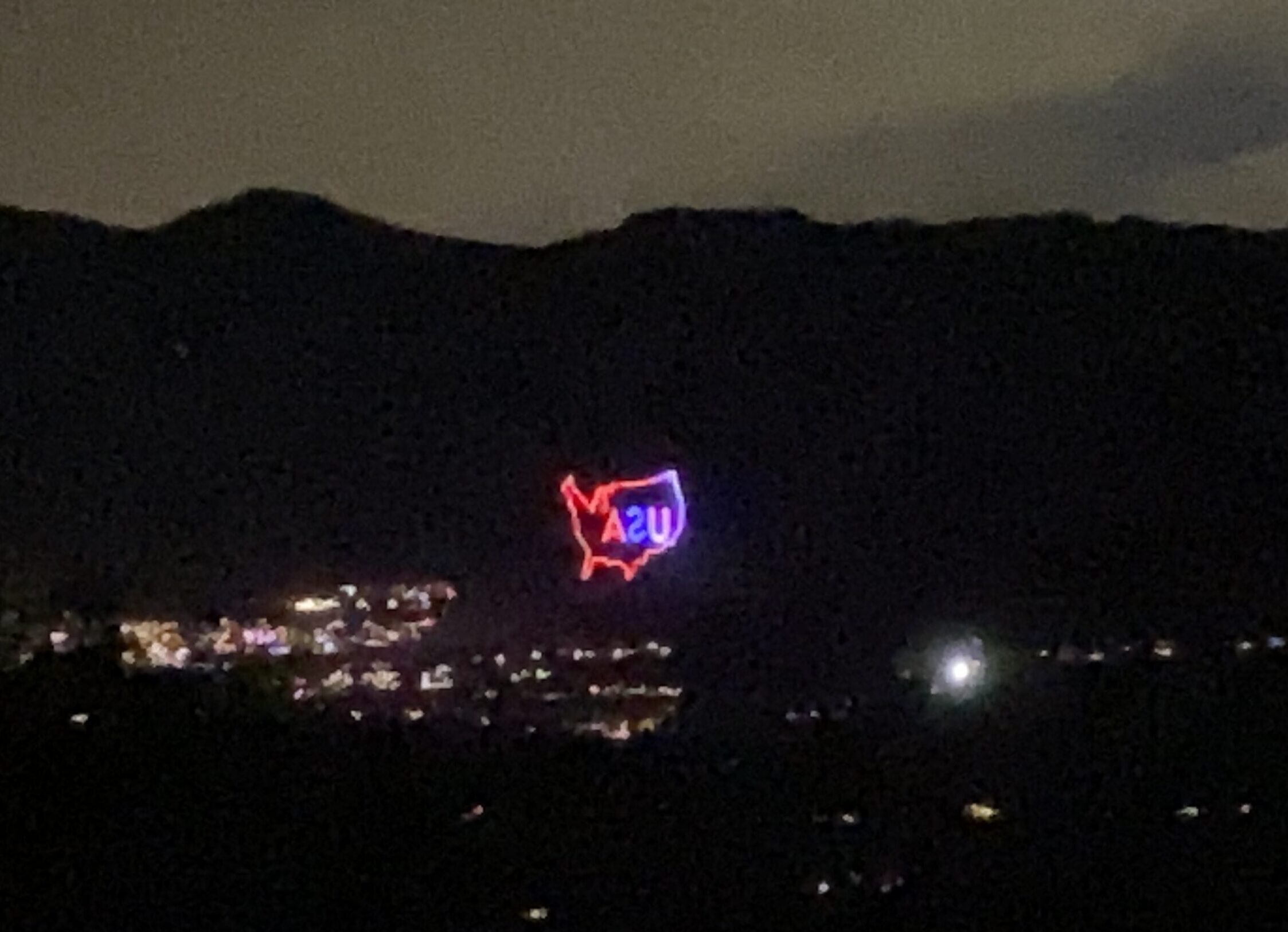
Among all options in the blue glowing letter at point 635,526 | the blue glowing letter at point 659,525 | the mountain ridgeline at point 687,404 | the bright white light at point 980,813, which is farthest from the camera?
the mountain ridgeline at point 687,404

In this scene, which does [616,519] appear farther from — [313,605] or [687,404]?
[687,404]

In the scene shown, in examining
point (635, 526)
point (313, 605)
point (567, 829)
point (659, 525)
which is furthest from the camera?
point (313, 605)

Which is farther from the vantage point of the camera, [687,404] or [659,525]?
[687,404]

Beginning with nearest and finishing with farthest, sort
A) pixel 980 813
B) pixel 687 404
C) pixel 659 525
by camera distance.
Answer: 1. pixel 980 813
2. pixel 659 525
3. pixel 687 404

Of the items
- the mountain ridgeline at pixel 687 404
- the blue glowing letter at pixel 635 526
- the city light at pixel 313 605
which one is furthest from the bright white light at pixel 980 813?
the city light at pixel 313 605

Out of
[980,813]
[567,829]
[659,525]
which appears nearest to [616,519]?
[659,525]

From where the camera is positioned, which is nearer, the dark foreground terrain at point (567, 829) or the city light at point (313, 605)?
the dark foreground terrain at point (567, 829)

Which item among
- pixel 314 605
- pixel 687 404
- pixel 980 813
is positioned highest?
pixel 687 404

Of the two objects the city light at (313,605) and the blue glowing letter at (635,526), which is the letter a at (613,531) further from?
the city light at (313,605)
